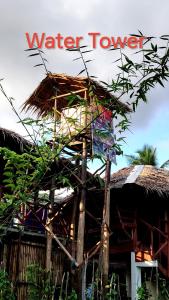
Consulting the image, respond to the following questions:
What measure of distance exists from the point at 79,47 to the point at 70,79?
807 cm

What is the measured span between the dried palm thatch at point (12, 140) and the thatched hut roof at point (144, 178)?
4.05 m

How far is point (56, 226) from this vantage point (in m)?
13.5

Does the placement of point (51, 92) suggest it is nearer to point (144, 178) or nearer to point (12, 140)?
point (12, 140)

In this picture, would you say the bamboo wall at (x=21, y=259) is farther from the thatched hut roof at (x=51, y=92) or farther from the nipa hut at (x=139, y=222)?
the thatched hut roof at (x=51, y=92)

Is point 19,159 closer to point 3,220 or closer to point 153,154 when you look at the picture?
point 3,220

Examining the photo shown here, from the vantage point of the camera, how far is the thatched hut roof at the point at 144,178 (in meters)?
12.3

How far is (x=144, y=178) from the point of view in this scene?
511 inches

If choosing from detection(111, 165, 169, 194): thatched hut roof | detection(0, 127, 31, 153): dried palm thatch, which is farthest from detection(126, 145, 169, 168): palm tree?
detection(0, 127, 31, 153): dried palm thatch

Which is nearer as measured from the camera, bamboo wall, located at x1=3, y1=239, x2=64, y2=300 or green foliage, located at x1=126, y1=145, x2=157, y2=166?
bamboo wall, located at x1=3, y1=239, x2=64, y2=300

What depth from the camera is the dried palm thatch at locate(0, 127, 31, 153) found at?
29.3 feet

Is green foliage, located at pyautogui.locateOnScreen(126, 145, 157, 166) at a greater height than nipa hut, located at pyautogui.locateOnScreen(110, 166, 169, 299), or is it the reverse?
green foliage, located at pyautogui.locateOnScreen(126, 145, 157, 166)

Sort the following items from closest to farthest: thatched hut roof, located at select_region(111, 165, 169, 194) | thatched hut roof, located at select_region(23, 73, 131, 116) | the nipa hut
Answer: thatched hut roof, located at select_region(23, 73, 131, 116), the nipa hut, thatched hut roof, located at select_region(111, 165, 169, 194)

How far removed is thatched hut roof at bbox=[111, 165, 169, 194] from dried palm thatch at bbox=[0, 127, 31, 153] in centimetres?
405

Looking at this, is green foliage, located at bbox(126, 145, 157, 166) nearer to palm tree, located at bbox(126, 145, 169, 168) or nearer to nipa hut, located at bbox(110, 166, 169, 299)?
palm tree, located at bbox(126, 145, 169, 168)
